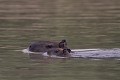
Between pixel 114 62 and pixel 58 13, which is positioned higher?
pixel 58 13

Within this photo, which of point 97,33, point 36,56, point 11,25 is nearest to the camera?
point 36,56

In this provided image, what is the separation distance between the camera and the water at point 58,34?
1841 centimetres

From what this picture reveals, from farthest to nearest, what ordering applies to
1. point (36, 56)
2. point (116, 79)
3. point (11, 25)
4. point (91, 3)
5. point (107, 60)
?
1. point (91, 3)
2. point (11, 25)
3. point (36, 56)
4. point (107, 60)
5. point (116, 79)

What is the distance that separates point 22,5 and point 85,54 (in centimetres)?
2258

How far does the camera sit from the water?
1841cm

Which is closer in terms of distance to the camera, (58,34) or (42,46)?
(42,46)

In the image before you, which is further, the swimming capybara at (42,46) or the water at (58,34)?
the swimming capybara at (42,46)

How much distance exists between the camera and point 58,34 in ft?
94.1

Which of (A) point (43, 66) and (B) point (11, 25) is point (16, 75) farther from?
(B) point (11, 25)

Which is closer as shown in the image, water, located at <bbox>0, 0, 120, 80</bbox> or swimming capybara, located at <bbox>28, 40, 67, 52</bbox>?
water, located at <bbox>0, 0, 120, 80</bbox>

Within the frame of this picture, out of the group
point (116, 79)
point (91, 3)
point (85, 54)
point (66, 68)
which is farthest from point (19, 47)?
point (91, 3)

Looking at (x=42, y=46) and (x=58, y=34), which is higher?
(x=58, y=34)

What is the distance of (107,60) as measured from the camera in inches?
804

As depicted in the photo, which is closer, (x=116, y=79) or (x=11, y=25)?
(x=116, y=79)
